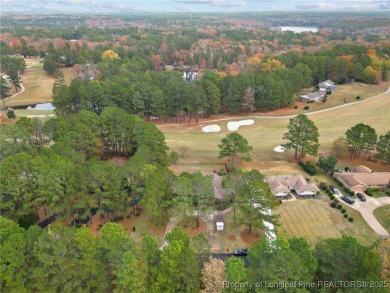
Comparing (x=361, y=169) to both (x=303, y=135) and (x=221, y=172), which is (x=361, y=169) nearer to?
(x=303, y=135)

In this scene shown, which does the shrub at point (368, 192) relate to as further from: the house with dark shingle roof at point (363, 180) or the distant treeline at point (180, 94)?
the distant treeline at point (180, 94)

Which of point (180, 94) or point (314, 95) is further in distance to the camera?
point (314, 95)

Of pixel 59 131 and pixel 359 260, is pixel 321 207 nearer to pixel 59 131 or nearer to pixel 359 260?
pixel 359 260

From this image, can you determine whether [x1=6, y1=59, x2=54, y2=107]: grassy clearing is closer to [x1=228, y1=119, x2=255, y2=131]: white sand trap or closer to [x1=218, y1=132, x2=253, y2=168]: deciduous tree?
[x1=228, y1=119, x2=255, y2=131]: white sand trap

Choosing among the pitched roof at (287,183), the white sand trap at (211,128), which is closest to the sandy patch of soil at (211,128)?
the white sand trap at (211,128)

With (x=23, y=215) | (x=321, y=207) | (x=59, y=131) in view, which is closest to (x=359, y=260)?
(x=321, y=207)

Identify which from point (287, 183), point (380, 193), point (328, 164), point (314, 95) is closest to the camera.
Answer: point (380, 193)

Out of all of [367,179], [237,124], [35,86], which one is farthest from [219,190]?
[35,86]
